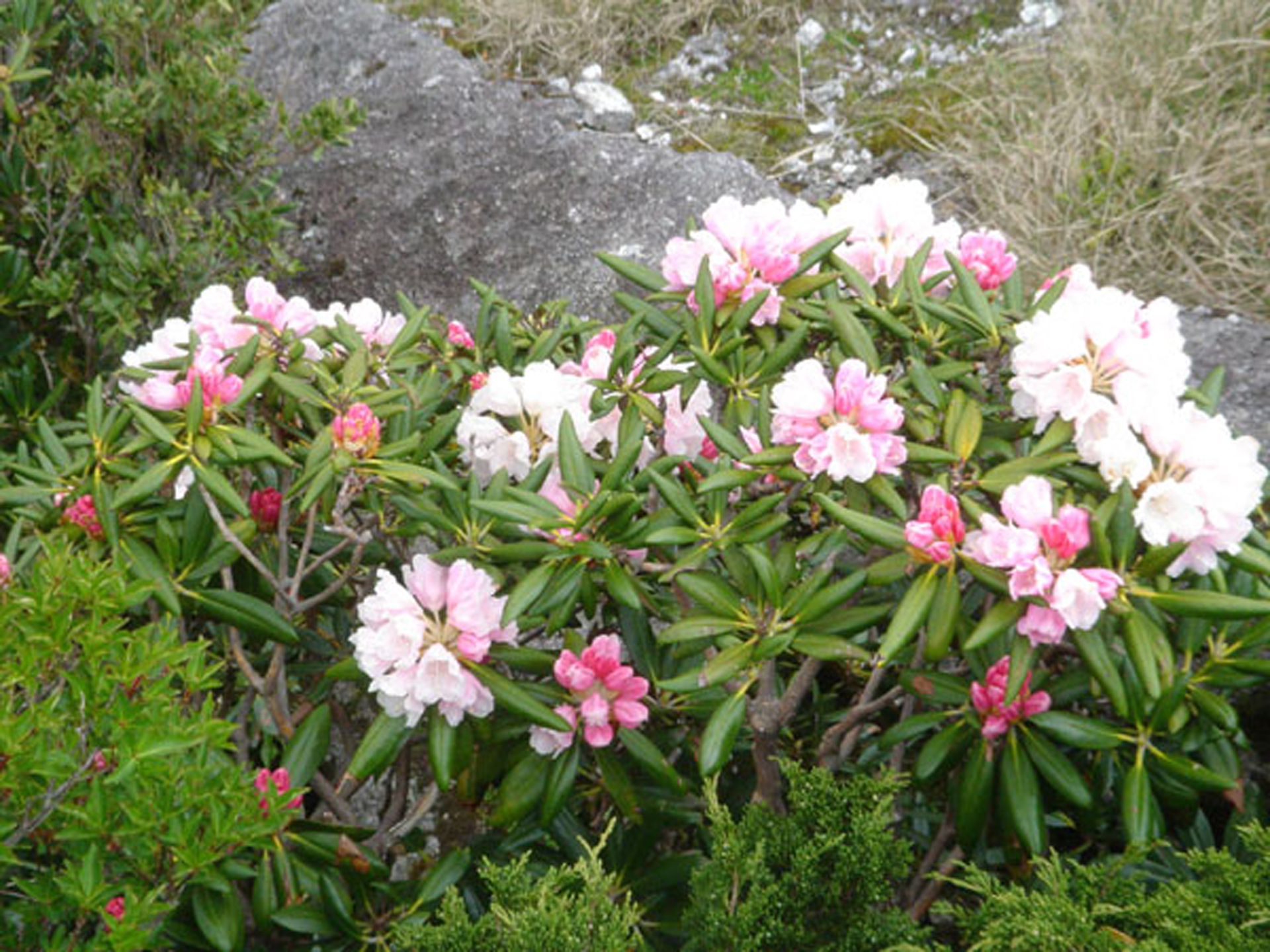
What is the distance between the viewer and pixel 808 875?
1.48 meters

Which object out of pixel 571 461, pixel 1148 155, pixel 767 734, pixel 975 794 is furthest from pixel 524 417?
pixel 1148 155

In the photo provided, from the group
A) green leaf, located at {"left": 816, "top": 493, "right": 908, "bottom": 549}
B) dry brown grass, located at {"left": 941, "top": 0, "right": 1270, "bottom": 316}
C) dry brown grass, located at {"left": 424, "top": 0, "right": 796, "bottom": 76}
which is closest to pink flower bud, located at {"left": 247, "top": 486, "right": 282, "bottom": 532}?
green leaf, located at {"left": 816, "top": 493, "right": 908, "bottom": 549}

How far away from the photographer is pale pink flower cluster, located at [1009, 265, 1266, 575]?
1470mm

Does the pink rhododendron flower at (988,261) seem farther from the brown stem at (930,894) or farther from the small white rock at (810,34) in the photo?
the small white rock at (810,34)

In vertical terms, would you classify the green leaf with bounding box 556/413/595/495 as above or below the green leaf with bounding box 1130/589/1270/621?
below

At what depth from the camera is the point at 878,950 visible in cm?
150

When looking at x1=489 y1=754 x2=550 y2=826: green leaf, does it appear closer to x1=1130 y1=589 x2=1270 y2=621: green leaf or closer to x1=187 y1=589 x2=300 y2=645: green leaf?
x1=187 y1=589 x2=300 y2=645: green leaf

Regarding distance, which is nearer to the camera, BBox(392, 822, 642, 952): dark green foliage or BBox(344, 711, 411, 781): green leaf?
BBox(392, 822, 642, 952): dark green foliage

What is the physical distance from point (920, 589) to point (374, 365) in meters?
0.92

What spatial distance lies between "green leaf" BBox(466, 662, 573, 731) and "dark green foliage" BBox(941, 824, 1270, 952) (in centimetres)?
57

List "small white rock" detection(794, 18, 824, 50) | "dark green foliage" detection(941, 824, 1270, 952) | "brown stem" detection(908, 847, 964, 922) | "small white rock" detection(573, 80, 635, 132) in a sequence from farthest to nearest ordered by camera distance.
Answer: "small white rock" detection(794, 18, 824, 50) < "small white rock" detection(573, 80, 635, 132) < "brown stem" detection(908, 847, 964, 922) < "dark green foliage" detection(941, 824, 1270, 952)

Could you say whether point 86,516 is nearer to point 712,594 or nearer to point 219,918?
point 219,918

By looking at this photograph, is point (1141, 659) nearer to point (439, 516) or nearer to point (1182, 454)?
point (1182, 454)

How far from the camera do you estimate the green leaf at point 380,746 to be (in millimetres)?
1680
